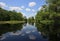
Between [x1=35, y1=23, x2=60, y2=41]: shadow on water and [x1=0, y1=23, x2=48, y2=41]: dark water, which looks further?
[x1=0, y1=23, x2=48, y2=41]: dark water

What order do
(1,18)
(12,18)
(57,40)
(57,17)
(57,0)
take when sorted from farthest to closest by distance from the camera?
(12,18) → (1,18) → (57,0) → (57,17) → (57,40)

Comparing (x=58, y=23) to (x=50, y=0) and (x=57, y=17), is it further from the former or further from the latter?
(x=50, y=0)

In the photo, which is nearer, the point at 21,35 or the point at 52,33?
the point at 52,33

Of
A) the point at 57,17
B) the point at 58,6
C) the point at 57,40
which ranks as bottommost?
the point at 57,40

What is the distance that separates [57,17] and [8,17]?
7204cm

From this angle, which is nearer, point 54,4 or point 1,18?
point 54,4

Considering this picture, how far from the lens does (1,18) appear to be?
99500mm

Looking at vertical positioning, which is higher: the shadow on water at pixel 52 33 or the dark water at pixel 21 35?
the shadow on water at pixel 52 33

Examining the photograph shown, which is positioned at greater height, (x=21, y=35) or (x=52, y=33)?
(x=52, y=33)

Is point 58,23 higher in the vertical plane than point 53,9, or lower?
lower

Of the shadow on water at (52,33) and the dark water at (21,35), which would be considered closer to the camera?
the shadow on water at (52,33)

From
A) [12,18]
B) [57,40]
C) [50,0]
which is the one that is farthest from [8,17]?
[57,40]

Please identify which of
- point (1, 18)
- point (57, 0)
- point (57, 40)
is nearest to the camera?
point (57, 40)

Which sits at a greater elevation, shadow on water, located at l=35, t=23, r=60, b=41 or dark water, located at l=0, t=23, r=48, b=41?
shadow on water, located at l=35, t=23, r=60, b=41
